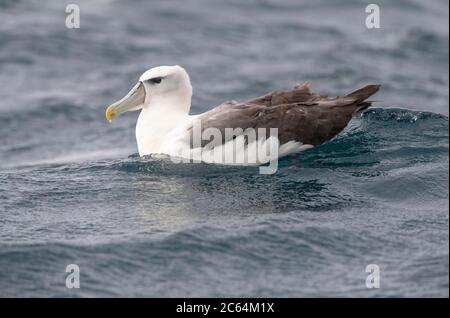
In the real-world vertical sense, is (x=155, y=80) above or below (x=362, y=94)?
above

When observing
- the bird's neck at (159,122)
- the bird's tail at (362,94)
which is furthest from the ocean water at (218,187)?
the bird's tail at (362,94)

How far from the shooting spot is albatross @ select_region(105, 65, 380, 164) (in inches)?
452

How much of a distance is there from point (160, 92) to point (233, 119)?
5.21 ft

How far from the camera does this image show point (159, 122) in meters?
12.4

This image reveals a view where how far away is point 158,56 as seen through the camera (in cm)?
2072

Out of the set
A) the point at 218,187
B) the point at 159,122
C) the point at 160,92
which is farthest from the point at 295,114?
the point at 160,92

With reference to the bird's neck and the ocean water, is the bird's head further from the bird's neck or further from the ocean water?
the ocean water

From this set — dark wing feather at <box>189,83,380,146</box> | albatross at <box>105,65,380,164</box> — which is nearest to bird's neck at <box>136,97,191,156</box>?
albatross at <box>105,65,380,164</box>

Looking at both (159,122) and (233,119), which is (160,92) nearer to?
(159,122)

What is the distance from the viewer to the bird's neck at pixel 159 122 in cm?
1225

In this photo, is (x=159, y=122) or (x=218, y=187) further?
(x=159, y=122)

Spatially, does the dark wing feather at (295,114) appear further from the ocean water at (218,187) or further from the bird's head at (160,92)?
the bird's head at (160,92)

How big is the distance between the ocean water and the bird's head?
0.88 meters
